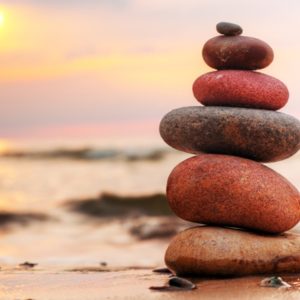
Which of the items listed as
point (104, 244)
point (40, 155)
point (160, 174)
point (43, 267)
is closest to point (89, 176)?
point (160, 174)

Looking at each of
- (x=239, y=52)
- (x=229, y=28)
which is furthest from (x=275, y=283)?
(x=229, y=28)

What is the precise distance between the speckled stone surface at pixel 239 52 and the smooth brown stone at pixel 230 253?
2192 millimetres

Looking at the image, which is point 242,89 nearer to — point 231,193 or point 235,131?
point 235,131

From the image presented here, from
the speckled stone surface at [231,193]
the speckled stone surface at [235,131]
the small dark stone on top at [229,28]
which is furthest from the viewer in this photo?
the small dark stone on top at [229,28]

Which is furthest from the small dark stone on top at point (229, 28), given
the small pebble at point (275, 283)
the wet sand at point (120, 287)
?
the small pebble at point (275, 283)

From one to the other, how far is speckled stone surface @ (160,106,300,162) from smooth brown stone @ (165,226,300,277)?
107 cm

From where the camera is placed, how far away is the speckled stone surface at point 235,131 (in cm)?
1044

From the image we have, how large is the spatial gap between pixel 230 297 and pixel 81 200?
19.4 metres

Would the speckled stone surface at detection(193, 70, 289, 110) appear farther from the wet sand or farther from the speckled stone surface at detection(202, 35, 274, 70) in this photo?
the wet sand

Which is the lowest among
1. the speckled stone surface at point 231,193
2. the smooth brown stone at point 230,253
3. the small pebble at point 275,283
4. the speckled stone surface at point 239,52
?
the small pebble at point 275,283

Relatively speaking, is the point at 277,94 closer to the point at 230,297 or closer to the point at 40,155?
the point at 230,297

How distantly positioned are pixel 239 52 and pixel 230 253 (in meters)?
2.60

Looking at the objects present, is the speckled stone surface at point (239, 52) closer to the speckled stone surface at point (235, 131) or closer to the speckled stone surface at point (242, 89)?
the speckled stone surface at point (242, 89)

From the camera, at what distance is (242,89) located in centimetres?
1065
